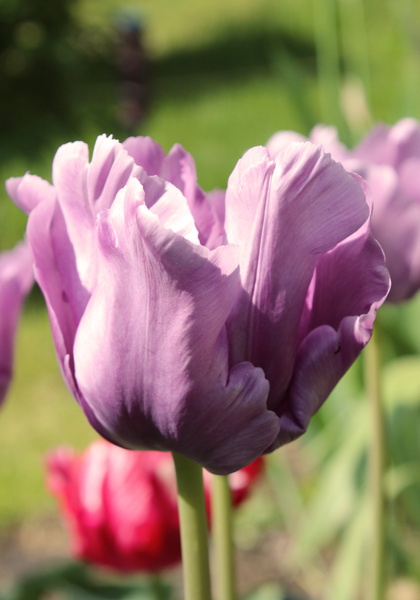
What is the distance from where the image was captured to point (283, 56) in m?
1.52

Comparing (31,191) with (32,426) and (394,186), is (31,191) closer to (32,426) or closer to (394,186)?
(394,186)

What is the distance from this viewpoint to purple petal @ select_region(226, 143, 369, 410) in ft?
1.26

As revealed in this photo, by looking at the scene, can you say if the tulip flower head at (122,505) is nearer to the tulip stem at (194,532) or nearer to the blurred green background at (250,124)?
the blurred green background at (250,124)

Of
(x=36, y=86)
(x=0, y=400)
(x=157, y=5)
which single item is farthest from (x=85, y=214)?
(x=157, y=5)

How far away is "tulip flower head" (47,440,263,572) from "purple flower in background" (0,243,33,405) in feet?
0.99

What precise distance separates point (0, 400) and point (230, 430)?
0.28m

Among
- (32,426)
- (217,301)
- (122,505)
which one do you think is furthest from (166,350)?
(32,426)

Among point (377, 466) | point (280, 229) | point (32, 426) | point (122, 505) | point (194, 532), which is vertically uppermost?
point (280, 229)

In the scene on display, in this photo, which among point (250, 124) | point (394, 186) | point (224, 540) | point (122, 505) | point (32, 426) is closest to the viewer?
point (224, 540)

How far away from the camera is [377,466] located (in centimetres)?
67

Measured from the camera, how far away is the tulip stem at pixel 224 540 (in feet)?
1.66

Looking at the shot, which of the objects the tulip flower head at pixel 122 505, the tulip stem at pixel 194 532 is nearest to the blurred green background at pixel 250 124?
the tulip flower head at pixel 122 505

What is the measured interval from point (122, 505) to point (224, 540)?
375 millimetres

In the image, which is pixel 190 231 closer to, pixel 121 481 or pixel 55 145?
pixel 121 481
